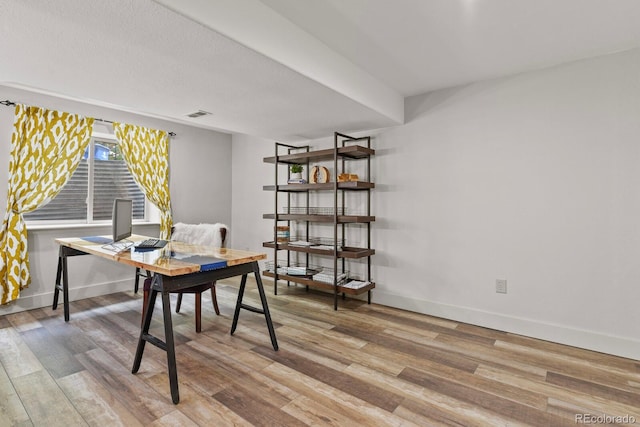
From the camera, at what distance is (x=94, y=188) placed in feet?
12.9

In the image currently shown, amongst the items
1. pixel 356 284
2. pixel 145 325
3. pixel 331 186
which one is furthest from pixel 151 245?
pixel 356 284

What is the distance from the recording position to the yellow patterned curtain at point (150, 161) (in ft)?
13.2

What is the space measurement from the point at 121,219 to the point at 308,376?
213 cm

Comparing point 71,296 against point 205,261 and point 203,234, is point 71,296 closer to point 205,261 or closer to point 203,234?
point 203,234

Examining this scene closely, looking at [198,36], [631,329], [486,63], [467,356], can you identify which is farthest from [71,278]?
[631,329]

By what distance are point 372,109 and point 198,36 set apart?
5.41ft

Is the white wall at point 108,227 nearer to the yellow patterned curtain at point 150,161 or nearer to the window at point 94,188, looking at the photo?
the yellow patterned curtain at point 150,161

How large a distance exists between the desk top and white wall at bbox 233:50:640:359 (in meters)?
1.78

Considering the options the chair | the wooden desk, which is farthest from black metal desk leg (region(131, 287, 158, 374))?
the chair

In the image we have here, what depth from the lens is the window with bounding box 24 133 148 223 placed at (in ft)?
12.0

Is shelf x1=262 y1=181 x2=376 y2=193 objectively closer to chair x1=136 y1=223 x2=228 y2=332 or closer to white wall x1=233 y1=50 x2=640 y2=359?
white wall x1=233 y1=50 x2=640 y2=359

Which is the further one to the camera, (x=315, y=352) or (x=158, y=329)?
(x=158, y=329)

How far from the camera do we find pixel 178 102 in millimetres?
2836

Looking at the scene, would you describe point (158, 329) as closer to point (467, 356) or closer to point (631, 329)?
point (467, 356)
